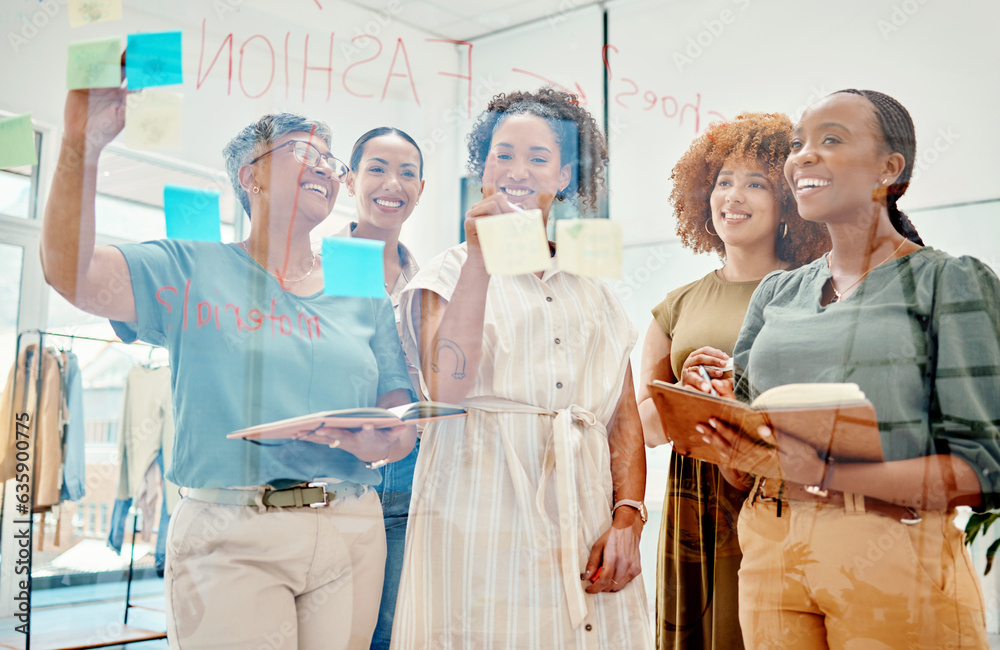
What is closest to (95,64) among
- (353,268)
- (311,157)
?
(311,157)

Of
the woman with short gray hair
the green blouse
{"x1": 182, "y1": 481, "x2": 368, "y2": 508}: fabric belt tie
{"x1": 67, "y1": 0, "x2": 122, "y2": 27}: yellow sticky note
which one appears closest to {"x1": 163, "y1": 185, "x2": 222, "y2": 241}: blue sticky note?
the woman with short gray hair

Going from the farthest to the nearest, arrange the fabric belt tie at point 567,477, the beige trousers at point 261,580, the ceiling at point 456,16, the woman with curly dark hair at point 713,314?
1. the ceiling at point 456,16
2. the woman with curly dark hair at point 713,314
3. the fabric belt tie at point 567,477
4. the beige trousers at point 261,580

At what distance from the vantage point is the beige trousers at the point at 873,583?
1.09 meters

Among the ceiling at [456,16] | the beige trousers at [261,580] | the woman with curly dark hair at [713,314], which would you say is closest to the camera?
the beige trousers at [261,580]

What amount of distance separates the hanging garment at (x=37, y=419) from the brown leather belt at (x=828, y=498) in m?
1.22

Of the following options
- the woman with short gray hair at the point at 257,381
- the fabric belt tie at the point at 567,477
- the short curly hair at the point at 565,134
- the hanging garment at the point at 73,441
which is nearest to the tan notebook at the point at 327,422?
the woman with short gray hair at the point at 257,381

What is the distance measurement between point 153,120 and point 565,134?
72 cm

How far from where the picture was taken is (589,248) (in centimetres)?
132

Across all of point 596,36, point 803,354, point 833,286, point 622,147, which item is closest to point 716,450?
point 803,354

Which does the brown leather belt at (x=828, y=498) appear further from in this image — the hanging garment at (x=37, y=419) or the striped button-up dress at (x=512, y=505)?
the hanging garment at (x=37, y=419)

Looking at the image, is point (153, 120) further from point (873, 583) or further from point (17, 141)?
point (873, 583)

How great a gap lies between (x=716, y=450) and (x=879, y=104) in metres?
0.65

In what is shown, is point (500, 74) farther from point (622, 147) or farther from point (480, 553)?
point (480, 553)

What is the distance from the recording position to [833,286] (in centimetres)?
120
